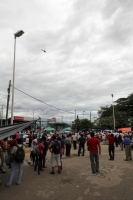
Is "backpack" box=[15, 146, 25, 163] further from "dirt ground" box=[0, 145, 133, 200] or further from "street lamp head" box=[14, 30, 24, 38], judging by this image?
"street lamp head" box=[14, 30, 24, 38]

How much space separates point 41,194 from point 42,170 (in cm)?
289

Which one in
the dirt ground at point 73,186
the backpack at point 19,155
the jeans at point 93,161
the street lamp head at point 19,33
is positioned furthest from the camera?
the street lamp head at point 19,33

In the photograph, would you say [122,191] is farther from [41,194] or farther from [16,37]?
[16,37]

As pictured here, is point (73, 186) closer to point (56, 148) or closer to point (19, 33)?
point (56, 148)

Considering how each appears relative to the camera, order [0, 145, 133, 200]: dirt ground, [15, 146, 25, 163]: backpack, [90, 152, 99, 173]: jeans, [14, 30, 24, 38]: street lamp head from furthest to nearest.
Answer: [14, 30, 24, 38]: street lamp head → [90, 152, 99, 173]: jeans → [15, 146, 25, 163]: backpack → [0, 145, 133, 200]: dirt ground

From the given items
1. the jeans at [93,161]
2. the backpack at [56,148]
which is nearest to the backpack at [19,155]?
the backpack at [56,148]

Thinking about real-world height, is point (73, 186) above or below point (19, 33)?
below

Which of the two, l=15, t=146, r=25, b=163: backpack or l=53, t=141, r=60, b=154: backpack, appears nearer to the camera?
l=15, t=146, r=25, b=163: backpack

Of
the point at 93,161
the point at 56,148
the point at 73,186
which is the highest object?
the point at 56,148

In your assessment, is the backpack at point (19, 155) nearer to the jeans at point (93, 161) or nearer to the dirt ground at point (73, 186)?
the dirt ground at point (73, 186)

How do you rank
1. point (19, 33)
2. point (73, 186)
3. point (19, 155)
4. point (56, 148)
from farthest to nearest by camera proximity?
point (19, 33) < point (56, 148) < point (19, 155) < point (73, 186)

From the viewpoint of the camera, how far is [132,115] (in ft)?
176

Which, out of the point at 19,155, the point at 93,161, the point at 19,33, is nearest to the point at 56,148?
the point at 93,161

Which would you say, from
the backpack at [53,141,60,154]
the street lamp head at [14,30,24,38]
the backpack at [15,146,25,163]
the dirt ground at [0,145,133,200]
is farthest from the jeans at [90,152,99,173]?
the street lamp head at [14,30,24,38]
